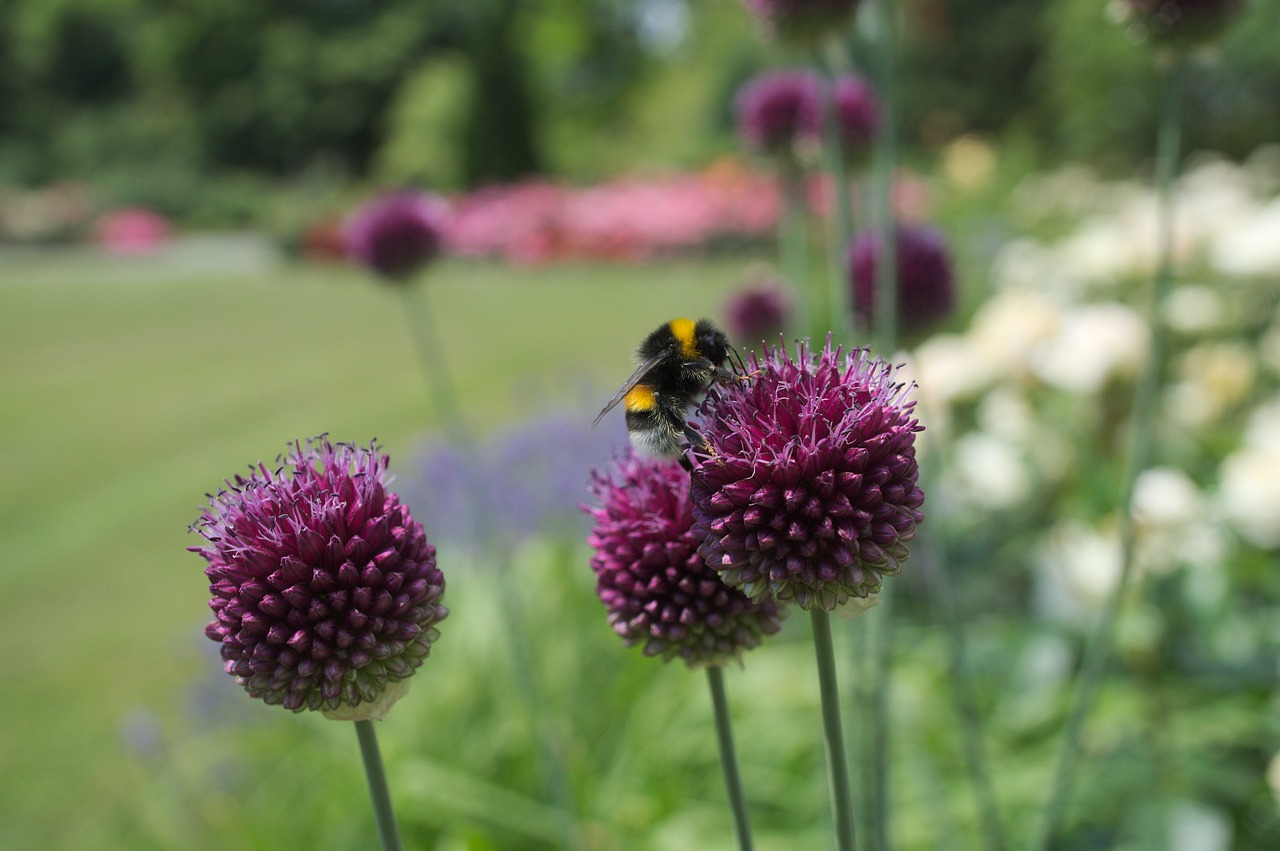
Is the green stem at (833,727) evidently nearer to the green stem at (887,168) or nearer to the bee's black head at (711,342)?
the bee's black head at (711,342)

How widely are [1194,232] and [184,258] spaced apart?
19014mm

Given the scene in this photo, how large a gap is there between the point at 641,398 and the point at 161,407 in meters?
9.03

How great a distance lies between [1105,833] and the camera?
260cm

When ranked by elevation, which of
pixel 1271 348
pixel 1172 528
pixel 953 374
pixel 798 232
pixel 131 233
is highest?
pixel 131 233

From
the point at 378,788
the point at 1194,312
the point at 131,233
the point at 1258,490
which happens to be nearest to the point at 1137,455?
the point at 1258,490

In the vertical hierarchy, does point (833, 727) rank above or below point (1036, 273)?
below

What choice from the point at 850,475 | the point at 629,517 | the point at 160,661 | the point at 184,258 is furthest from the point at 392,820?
the point at 184,258

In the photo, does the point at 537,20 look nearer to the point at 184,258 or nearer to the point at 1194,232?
the point at 184,258

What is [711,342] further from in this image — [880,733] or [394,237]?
[394,237]

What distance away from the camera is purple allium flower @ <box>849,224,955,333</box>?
2.14m

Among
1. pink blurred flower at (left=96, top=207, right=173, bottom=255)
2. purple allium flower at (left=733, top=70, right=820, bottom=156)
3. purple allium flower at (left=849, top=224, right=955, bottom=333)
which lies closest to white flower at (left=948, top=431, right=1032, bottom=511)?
purple allium flower at (left=733, top=70, right=820, bottom=156)

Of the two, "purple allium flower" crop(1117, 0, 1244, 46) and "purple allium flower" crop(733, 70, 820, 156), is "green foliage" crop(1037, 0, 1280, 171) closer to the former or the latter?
"purple allium flower" crop(733, 70, 820, 156)

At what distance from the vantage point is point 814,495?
35.4 inches

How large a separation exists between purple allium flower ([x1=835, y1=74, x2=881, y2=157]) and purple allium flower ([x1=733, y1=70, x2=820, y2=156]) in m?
0.20
